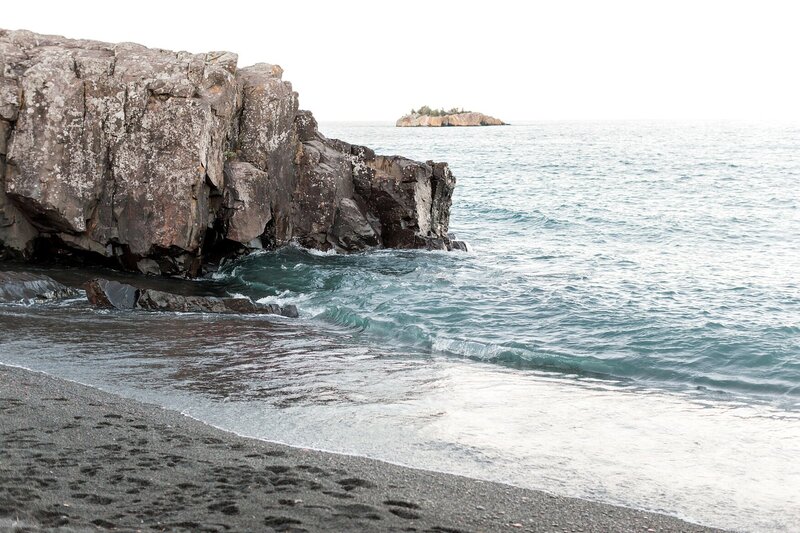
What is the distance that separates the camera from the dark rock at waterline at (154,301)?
58.3 ft

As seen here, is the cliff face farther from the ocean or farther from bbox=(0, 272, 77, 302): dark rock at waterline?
bbox=(0, 272, 77, 302): dark rock at waterline

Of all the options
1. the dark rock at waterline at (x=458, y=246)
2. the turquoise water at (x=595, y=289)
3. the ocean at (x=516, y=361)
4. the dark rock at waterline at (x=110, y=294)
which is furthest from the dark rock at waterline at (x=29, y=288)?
the dark rock at waterline at (x=458, y=246)

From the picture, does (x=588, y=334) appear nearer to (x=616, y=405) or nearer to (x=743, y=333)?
(x=743, y=333)

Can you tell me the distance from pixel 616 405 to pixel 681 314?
7442 mm

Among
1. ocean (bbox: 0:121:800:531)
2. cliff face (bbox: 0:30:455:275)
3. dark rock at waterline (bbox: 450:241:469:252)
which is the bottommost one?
ocean (bbox: 0:121:800:531)

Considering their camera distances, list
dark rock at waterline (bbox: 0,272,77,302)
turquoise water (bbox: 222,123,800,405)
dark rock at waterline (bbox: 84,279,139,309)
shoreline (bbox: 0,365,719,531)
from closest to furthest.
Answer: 1. shoreline (bbox: 0,365,719,531)
2. turquoise water (bbox: 222,123,800,405)
3. dark rock at waterline (bbox: 0,272,77,302)
4. dark rock at waterline (bbox: 84,279,139,309)

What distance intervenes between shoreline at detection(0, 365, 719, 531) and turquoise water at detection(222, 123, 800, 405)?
7.23 meters

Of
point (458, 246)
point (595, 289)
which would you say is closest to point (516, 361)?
point (595, 289)

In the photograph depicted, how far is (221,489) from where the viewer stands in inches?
293

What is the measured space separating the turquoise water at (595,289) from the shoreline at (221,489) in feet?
23.7

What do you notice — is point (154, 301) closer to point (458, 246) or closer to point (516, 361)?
point (516, 361)

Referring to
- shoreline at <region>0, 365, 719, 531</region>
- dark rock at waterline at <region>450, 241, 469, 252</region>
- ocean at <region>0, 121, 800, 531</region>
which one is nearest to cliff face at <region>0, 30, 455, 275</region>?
ocean at <region>0, 121, 800, 531</region>

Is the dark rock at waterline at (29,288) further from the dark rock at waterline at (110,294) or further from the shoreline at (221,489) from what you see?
the shoreline at (221,489)

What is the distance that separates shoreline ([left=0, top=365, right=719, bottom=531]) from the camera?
668 centimetres
